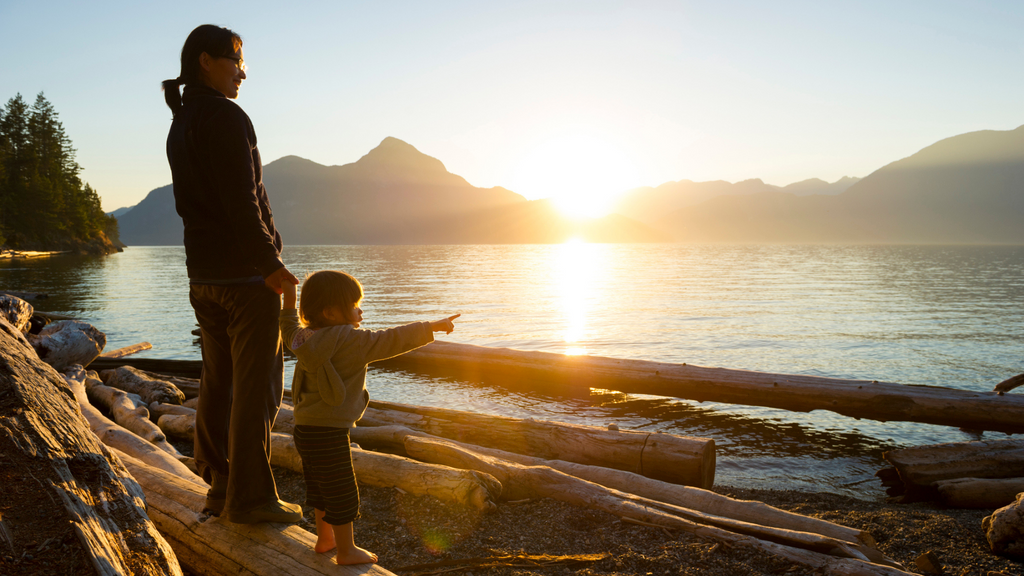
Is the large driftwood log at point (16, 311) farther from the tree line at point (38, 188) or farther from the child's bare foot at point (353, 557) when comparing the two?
the tree line at point (38, 188)

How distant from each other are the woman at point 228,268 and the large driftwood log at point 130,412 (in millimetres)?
3247

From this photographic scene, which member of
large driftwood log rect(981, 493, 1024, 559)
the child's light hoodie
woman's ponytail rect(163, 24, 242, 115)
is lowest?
large driftwood log rect(981, 493, 1024, 559)

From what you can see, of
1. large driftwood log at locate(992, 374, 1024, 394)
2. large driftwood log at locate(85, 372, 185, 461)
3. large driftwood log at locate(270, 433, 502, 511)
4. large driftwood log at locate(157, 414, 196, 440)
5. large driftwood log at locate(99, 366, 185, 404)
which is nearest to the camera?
large driftwood log at locate(270, 433, 502, 511)

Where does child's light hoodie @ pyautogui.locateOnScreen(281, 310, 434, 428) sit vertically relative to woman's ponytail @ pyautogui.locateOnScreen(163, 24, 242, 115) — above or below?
below

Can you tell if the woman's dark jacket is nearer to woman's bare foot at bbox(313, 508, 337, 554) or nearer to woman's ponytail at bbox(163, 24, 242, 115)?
woman's ponytail at bbox(163, 24, 242, 115)

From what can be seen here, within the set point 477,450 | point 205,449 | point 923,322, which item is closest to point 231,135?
point 205,449

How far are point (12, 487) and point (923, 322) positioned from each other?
28209mm

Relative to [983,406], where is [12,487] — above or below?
above

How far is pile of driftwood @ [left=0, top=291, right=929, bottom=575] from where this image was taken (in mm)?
3027

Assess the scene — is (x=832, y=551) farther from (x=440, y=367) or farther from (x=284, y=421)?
(x=440, y=367)

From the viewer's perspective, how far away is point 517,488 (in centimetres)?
513

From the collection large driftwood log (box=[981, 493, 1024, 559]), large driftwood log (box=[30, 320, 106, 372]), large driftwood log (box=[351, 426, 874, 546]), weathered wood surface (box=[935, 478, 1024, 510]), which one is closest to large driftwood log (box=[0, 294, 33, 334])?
large driftwood log (box=[30, 320, 106, 372])

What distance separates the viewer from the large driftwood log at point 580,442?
20.2 ft

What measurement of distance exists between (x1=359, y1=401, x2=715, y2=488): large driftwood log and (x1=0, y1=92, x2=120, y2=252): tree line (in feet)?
287
